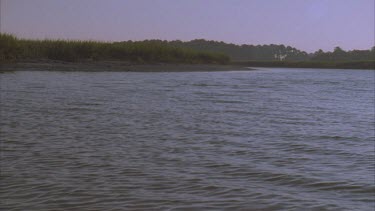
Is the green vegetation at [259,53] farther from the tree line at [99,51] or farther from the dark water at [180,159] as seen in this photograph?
the dark water at [180,159]

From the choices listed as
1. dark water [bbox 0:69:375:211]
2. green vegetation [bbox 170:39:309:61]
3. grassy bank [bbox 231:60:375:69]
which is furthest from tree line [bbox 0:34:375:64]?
green vegetation [bbox 170:39:309:61]

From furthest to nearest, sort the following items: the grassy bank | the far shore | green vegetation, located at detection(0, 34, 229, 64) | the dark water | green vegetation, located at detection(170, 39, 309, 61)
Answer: green vegetation, located at detection(170, 39, 309, 61), the grassy bank, green vegetation, located at detection(0, 34, 229, 64), the far shore, the dark water

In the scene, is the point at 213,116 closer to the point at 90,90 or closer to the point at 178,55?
the point at 90,90

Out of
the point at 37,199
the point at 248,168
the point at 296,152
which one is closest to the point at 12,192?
the point at 37,199

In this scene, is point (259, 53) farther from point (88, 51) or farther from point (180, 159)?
point (180, 159)

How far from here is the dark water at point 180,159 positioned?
5.59 m

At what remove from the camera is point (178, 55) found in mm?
53719

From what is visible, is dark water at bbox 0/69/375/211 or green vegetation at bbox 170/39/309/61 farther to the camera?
green vegetation at bbox 170/39/309/61

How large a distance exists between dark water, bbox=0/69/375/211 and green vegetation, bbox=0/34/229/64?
72.5 feet

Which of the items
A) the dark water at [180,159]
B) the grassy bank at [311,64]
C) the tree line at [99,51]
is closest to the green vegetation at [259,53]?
the grassy bank at [311,64]

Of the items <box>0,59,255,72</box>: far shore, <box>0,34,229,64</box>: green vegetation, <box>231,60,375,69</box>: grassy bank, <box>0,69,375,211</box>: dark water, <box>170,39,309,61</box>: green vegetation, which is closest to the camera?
<box>0,69,375,211</box>: dark water

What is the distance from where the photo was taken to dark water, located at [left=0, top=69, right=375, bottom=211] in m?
5.59

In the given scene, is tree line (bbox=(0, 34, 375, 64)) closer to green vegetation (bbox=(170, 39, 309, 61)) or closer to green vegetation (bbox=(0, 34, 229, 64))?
green vegetation (bbox=(0, 34, 229, 64))

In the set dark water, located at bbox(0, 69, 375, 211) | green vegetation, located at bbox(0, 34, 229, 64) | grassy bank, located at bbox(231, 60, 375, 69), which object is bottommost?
grassy bank, located at bbox(231, 60, 375, 69)
